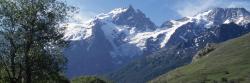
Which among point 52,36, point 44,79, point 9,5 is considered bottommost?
point 44,79

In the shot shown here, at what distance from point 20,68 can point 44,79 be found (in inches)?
127

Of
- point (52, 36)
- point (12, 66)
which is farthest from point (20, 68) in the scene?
point (52, 36)

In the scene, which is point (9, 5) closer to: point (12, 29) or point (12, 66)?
point (12, 29)

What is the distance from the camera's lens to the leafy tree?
181 feet

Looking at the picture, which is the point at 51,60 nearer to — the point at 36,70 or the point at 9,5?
the point at 36,70

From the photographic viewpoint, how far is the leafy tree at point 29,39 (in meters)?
55.2

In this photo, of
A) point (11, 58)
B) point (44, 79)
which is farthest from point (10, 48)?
point (44, 79)

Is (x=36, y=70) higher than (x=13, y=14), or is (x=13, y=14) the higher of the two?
(x=13, y=14)

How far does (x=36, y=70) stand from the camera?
56625 mm

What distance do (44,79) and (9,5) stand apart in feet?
28.0

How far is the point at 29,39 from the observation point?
55281 millimetres

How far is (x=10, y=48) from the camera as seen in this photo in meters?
55.8

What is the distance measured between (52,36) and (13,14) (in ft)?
14.8

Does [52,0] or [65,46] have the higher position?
[52,0]
